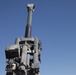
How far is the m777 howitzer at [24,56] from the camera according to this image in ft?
109

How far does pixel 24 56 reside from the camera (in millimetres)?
34750

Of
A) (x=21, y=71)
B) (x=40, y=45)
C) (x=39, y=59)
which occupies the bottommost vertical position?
(x=21, y=71)

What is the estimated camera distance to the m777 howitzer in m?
33.2

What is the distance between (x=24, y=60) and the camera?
3412 cm

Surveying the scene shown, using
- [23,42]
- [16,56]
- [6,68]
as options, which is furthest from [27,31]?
[6,68]

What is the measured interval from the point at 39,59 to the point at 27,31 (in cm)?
575

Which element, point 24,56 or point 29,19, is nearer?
point 24,56

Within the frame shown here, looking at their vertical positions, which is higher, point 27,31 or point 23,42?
point 27,31

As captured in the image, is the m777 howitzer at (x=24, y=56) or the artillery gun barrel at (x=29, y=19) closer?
the m777 howitzer at (x=24, y=56)

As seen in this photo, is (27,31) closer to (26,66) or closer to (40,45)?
(40,45)

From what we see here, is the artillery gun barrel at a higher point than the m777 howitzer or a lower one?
higher

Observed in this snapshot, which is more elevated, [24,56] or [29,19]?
[29,19]

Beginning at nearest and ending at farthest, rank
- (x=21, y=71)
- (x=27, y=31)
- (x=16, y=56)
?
1. (x=21, y=71)
2. (x=16, y=56)
3. (x=27, y=31)

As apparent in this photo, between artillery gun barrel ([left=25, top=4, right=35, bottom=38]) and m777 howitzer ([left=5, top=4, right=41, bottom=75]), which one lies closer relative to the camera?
m777 howitzer ([left=5, top=4, right=41, bottom=75])
